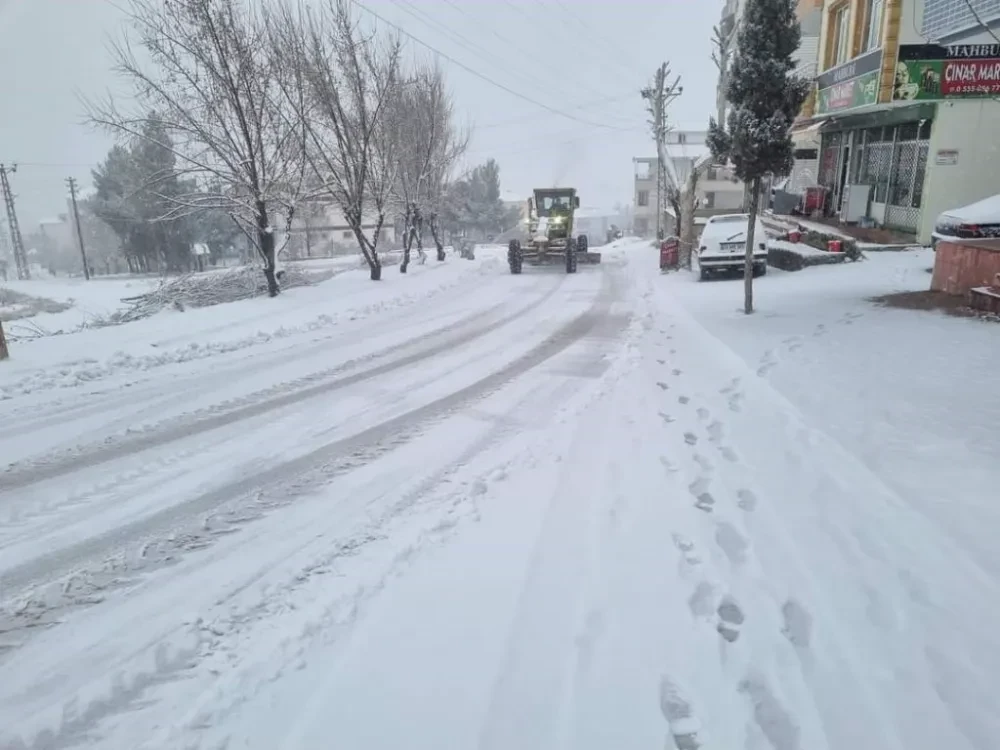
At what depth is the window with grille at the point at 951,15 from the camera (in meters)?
14.5

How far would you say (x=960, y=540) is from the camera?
3572 mm

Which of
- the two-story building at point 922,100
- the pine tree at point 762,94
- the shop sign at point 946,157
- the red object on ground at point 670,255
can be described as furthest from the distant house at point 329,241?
the pine tree at point 762,94

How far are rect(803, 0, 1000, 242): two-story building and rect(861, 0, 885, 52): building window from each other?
0.03 metres

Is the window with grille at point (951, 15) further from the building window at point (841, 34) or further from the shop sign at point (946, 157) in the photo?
the building window at point (841, 34)

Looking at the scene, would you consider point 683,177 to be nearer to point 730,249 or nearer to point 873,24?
point 873,24

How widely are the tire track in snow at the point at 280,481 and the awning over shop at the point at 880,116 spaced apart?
51.1ft

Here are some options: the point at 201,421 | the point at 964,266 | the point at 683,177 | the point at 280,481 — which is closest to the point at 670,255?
the point at 964,266

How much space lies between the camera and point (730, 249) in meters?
15.7

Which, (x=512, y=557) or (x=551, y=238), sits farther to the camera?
(x=551, y=238)

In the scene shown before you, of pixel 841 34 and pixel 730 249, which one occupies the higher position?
pixel 841 34

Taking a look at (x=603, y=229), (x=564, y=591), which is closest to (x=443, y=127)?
(x=564, y=591)

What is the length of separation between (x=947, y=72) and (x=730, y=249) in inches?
271

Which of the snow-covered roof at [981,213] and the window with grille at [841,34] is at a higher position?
the window with grille at [841,34]

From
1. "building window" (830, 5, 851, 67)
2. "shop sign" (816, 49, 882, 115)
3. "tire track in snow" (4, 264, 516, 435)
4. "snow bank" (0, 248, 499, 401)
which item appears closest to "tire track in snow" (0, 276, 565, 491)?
"tire track in snow" (4, 264, 516, 435)
